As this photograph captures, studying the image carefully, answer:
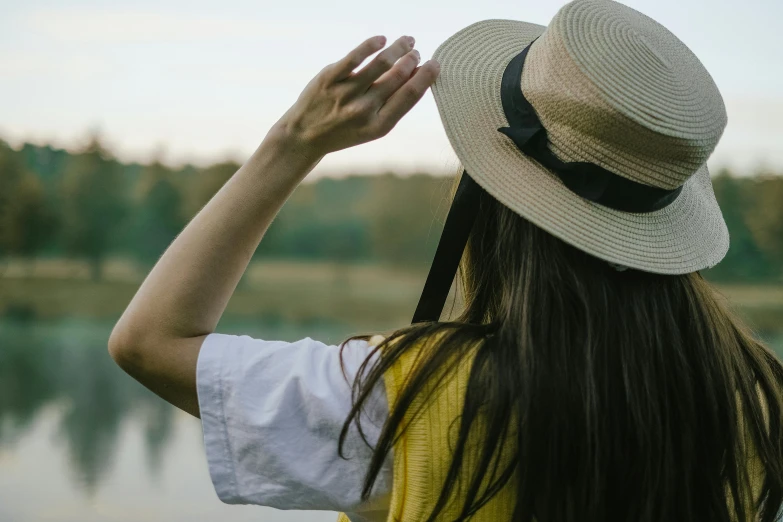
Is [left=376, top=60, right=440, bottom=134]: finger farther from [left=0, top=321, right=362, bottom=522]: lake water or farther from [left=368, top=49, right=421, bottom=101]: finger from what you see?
[left=0, top=321, right=362, bottom=522]: lake water

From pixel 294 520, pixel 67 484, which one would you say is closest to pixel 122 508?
pixel 67 484

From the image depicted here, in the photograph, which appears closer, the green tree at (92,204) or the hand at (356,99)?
the hand at (356,99)

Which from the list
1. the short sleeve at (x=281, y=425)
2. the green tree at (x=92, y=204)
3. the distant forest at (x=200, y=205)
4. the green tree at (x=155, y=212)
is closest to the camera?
the short sleeve at (x=281, y=425)

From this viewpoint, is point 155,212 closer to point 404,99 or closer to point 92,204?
point 92,204

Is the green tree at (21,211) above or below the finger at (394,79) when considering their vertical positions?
below

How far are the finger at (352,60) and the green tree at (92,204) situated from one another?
4.46 metres

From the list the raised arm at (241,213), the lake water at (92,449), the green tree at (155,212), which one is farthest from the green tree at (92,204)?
the raised arm at (241,213)

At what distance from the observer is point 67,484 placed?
2430 mm

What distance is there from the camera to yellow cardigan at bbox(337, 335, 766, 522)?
1.47ft

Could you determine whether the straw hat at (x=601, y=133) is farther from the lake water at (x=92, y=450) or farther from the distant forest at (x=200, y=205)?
the distant forest at (x=200, y=205)

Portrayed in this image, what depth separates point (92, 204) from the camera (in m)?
4.84

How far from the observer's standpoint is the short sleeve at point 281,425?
1.46 feet

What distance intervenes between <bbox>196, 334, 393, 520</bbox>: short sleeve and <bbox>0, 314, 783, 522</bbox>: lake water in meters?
0.91

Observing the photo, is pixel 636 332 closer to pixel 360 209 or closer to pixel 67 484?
pixel 67 484
